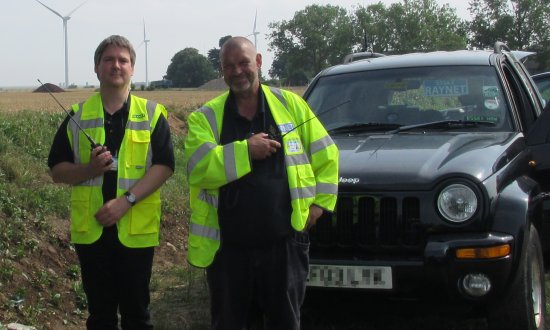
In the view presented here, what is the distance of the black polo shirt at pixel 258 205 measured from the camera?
3355 millimetres

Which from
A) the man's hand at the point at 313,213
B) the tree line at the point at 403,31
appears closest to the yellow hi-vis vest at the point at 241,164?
the man's hand at the point at 313,213

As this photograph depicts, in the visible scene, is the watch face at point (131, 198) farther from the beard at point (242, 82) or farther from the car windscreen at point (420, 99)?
the car windscreen at point (420, 99)

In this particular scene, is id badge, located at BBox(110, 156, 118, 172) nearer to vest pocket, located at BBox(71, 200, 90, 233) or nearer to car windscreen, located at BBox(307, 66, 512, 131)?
vest pocket, located at BBox(71, 200, 90, 233)

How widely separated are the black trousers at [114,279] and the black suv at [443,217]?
104cm

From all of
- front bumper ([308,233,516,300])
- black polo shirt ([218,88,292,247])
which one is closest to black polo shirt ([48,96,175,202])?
black polo shirt ([218,88,292,247])

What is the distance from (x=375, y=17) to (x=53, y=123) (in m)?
67.6

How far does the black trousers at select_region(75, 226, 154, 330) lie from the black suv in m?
1.04

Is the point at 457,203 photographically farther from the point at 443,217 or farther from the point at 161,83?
the point at 161,83

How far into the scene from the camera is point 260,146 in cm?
331

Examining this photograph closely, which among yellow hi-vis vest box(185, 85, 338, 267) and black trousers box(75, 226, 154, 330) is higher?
yellow hi-vis vest box(185, 85, 338, 267)

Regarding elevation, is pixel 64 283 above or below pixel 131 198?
below

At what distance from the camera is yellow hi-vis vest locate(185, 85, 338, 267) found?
11.0 ft

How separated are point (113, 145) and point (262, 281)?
1.02 metres

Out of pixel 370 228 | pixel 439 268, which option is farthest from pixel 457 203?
pixel 370 228
